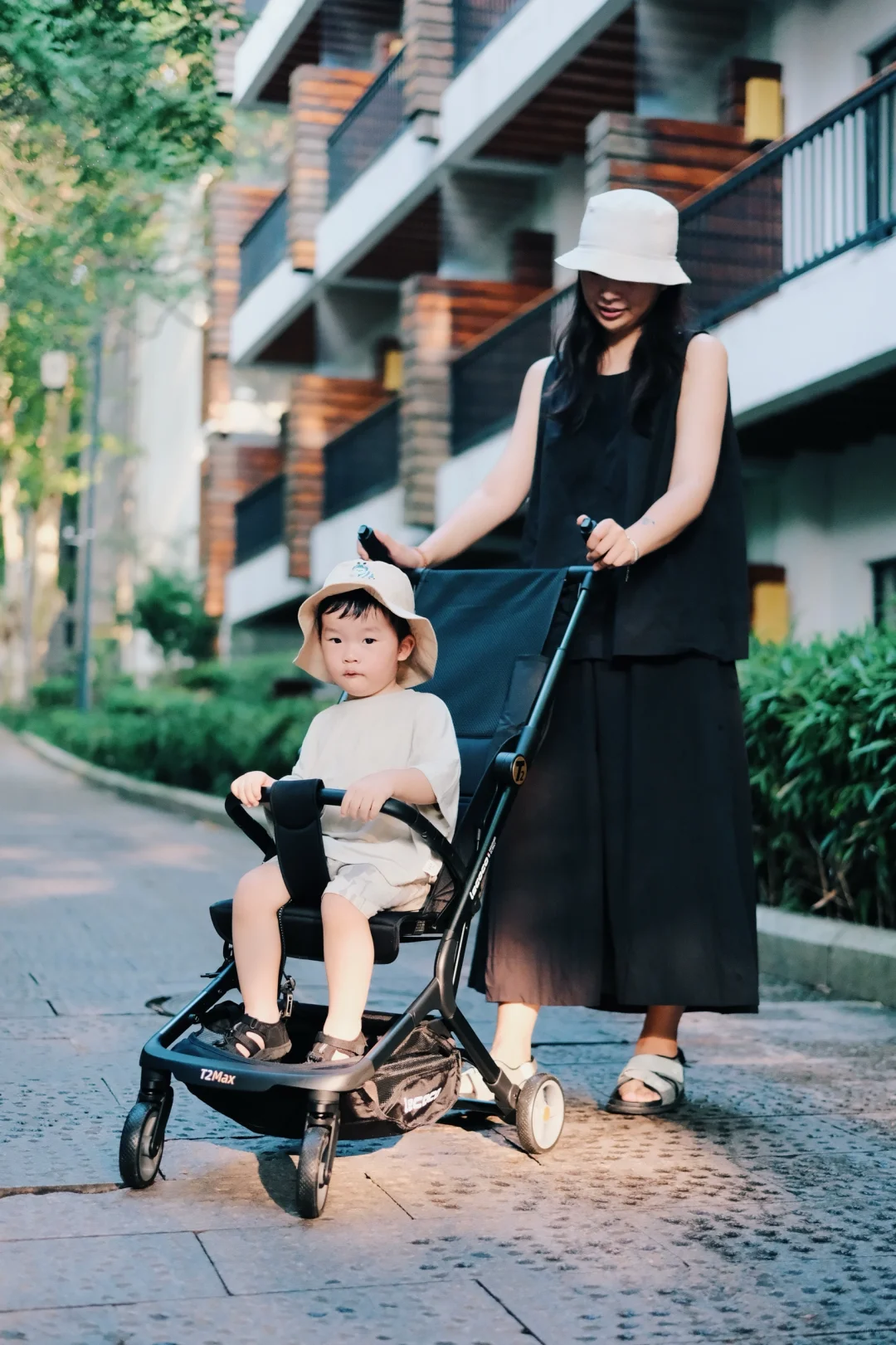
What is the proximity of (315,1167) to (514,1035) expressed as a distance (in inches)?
37.2

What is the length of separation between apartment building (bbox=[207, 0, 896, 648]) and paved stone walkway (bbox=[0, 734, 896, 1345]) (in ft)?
22.6

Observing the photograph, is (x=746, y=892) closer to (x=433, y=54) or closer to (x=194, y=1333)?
(x=194, y=1333)

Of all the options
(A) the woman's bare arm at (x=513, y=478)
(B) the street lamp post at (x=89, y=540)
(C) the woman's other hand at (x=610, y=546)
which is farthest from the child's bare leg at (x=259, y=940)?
(B) the street lamp post at (x=89, y=540)

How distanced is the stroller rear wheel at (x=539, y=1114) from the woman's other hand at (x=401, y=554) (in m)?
1.22

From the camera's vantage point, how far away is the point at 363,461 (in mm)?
20844

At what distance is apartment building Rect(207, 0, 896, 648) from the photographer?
1181 centimetres

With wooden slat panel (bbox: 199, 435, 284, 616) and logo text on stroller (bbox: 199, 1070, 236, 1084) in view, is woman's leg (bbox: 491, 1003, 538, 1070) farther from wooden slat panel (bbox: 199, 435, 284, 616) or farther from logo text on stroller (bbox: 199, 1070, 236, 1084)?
wooden slat panel (bbox: 199, 435, 284, 616)

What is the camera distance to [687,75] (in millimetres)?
14273

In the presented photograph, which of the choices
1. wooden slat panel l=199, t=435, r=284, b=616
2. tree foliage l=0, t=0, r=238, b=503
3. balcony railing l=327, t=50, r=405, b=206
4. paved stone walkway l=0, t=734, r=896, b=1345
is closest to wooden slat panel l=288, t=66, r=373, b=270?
balcony railing l=327, t=50, r=405, b=206

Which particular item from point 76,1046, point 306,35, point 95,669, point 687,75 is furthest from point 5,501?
point 76,1046

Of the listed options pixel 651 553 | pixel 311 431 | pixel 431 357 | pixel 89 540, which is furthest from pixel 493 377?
pixel 89 540

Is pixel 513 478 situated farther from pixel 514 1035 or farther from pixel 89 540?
pixel 89 540

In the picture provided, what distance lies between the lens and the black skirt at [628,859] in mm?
4172

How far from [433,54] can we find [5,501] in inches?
1200
